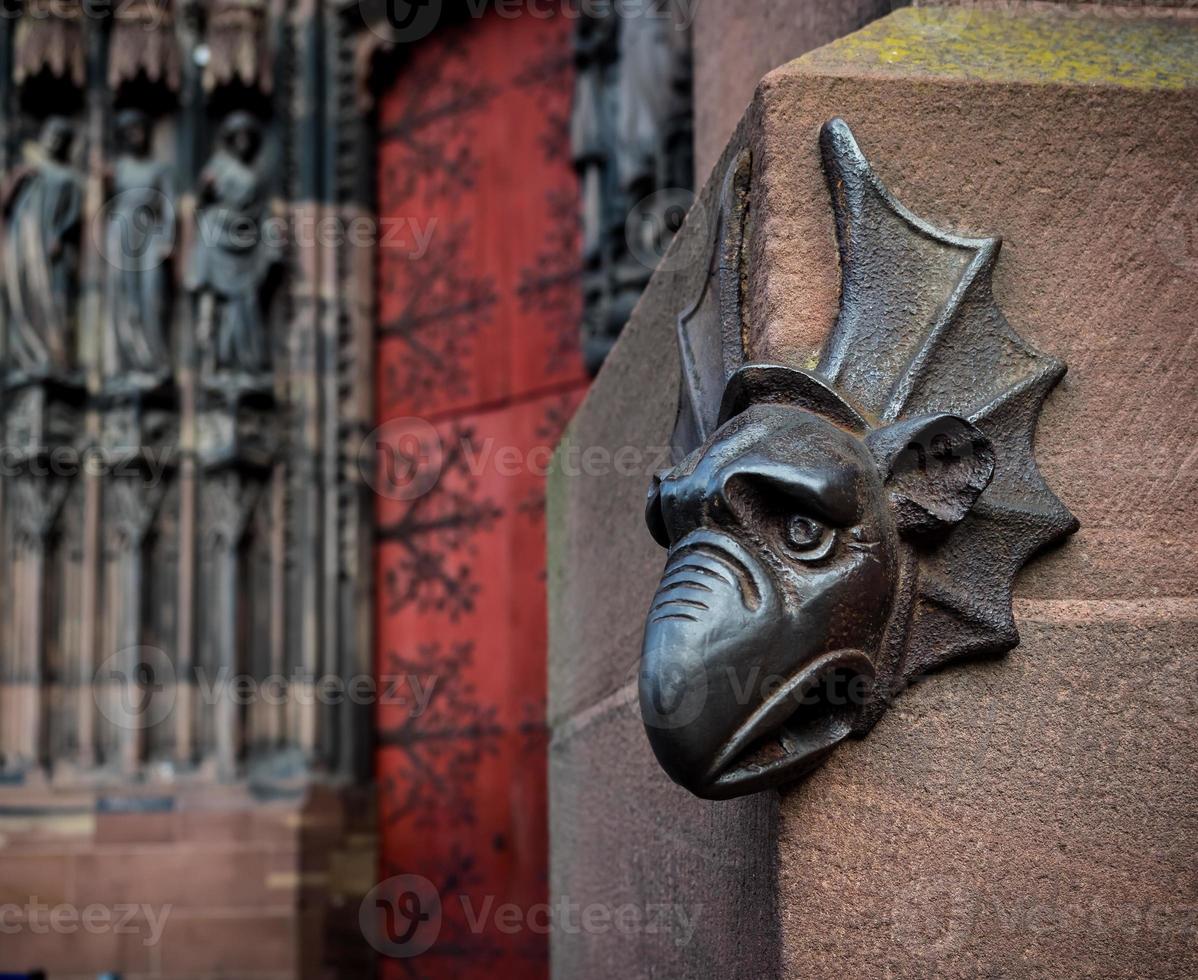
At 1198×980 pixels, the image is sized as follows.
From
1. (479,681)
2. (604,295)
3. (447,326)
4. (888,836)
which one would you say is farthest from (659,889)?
(447,326)

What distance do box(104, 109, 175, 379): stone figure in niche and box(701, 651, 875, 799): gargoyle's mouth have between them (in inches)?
194

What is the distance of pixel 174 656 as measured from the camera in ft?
17.8

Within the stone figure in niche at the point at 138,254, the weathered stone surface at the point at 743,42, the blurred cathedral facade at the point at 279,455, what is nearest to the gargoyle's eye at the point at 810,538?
the weathered stone surface at the point at 743,42

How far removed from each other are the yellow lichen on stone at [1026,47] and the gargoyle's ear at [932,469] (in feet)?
0.91

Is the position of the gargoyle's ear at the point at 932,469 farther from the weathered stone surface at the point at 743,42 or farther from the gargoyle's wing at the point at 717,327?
the weathered stone surface at the point at 743,42

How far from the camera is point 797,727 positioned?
2.90 ft

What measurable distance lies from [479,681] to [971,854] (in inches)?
179

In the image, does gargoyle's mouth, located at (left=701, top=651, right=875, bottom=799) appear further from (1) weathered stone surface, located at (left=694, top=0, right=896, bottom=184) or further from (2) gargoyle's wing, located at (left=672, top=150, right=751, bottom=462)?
(1) weathered stone surface, located at (left=694, top=0, right=896, bottom=184)

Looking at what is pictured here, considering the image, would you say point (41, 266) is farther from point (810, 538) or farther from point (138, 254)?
point (810, 538)

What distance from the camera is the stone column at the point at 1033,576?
35.8 inches

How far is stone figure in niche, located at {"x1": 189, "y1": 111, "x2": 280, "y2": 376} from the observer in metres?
5.51

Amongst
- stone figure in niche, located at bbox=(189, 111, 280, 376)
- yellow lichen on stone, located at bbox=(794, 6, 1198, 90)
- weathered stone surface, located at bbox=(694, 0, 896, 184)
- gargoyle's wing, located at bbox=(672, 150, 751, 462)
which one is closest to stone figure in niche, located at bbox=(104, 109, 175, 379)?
stone figure in niche, located at bbox=(189, 111, 280, 376)

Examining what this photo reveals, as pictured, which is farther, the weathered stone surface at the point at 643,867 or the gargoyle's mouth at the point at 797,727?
the weathered stone surface at the point at 643,867

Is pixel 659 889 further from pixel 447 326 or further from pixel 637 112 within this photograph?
pixel 447 326
